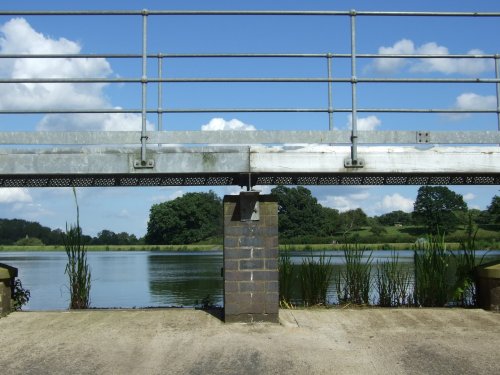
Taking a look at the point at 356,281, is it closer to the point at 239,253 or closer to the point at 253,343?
the point at 239,253

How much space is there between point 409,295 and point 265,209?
3149 millimetres

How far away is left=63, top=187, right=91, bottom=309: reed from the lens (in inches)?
361

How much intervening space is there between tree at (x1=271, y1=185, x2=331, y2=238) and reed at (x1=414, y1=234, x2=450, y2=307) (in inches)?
375

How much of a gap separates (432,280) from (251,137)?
12.7 feet

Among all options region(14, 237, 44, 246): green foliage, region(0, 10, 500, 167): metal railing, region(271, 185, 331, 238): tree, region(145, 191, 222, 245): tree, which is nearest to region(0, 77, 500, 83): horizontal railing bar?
region(0, 10, 500, 167): metal railing

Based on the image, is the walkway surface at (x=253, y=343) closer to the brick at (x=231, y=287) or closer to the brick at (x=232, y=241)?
the brick at (x=231, y=287)

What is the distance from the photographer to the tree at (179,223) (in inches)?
2178

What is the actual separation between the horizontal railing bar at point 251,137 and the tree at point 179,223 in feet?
138

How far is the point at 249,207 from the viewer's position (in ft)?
26.3

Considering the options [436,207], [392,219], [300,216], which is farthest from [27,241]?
[436,207]

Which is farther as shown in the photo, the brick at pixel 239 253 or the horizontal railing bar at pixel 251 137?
the brick at pixel 239 253

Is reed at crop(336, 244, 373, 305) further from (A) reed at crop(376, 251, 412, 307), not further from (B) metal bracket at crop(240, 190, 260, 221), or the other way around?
(B) metal bracket at crop(240, 190, 260, 221)

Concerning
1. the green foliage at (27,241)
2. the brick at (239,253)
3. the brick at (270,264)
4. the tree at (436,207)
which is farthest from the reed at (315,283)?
the green foliage at (27,241)

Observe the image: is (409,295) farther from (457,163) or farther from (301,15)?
(301,15)
